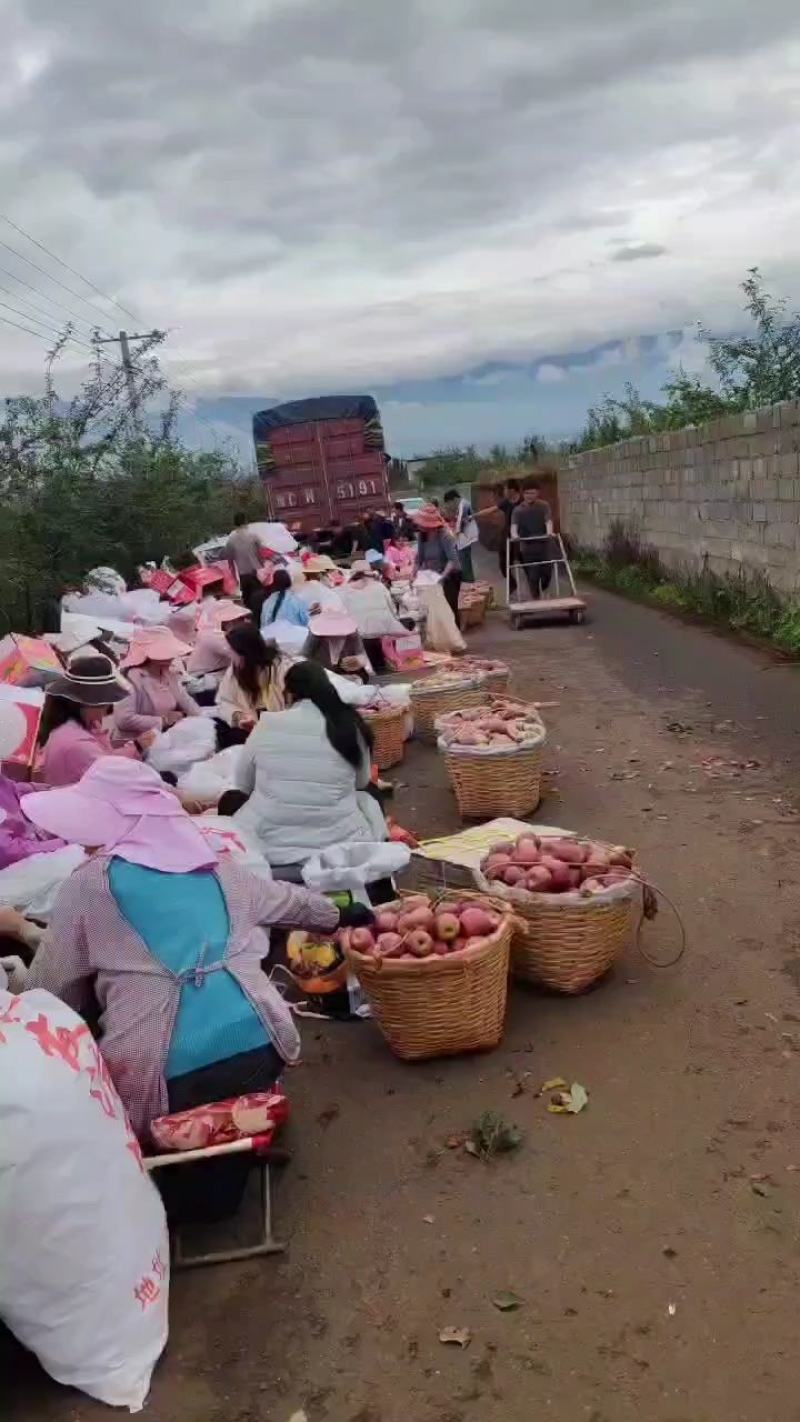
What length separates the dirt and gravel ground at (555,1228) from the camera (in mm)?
2529

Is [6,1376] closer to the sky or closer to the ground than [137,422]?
closer to the ground

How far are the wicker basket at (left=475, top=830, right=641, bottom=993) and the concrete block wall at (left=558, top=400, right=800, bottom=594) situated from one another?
297 inches

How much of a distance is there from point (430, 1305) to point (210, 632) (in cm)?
669

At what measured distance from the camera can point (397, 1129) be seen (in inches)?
141

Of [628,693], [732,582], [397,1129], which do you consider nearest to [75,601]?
[628,693]

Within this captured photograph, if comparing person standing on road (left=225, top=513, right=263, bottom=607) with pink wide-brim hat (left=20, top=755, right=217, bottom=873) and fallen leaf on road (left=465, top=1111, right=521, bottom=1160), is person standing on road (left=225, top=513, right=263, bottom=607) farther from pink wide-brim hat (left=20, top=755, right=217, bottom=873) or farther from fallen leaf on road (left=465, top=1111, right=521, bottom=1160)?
fallen leaf on road (left=465, top=1111, right=521, bottom=1160)

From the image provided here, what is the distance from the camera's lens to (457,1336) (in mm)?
2680

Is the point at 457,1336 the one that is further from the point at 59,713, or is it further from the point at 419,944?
the point at 59,713

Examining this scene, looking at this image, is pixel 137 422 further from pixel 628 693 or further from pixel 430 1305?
pixel 430 1305

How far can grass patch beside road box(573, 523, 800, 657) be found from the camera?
1125 cm

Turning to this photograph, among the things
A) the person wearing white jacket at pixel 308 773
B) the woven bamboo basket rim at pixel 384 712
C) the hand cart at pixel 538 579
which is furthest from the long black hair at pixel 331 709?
the hand cart at pixel 538 579

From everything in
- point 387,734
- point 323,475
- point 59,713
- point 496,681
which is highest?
point 323,475

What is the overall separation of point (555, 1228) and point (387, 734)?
4.84 m

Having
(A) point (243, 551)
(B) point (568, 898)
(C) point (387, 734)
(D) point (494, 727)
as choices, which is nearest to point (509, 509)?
(A) point (243, 551)
